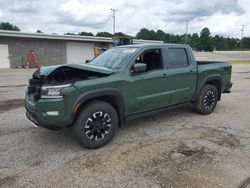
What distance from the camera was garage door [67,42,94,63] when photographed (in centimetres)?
2798

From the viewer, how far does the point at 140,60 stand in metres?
5.18

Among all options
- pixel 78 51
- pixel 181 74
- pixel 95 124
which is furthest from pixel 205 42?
pixel 95 124

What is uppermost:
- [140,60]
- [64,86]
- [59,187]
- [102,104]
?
[140,60]

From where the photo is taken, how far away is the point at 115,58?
5199mm

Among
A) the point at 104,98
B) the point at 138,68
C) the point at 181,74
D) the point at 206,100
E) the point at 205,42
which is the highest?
the point at 205,42

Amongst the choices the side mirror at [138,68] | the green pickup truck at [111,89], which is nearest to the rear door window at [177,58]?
the green pickup truck at [111,89]

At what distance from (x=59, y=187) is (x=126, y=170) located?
0.95m

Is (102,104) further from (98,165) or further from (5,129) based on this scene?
(5,129)

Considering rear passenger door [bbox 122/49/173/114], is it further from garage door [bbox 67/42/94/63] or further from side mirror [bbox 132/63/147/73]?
garage door [bbox 67/42/94/63]

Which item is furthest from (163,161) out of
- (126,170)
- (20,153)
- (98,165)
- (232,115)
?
(232,115)

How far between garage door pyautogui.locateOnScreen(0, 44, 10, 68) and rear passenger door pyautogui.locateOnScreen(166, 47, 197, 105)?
21542 mm

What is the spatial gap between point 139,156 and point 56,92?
1656 mm

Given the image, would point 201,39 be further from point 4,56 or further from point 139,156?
point 139,156

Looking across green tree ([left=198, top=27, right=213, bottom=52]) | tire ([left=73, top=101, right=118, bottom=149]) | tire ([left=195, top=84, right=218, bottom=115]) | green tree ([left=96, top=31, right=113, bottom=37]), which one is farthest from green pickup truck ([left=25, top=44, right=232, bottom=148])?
green tree ([left=198, top=27, right=213, bottom=52])
